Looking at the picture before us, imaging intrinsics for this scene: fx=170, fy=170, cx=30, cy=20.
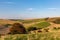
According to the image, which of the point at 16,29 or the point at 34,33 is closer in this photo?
the point at 34,33

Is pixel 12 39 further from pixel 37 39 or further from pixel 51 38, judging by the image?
pixel 51 38

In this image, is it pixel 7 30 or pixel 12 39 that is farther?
pixel 7 30

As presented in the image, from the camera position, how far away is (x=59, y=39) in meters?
8.76

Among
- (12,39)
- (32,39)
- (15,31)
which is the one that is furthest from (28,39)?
(15,31)

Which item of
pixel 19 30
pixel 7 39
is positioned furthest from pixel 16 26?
pixel 7 39

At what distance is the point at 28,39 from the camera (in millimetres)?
8383

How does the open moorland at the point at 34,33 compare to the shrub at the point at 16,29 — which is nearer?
the open moorland at the point at 34,33

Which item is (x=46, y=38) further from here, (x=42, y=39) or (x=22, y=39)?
(x=22, y=39)

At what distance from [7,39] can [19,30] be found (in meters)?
5.18

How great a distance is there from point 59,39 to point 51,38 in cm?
41

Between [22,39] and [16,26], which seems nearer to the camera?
[22,39]

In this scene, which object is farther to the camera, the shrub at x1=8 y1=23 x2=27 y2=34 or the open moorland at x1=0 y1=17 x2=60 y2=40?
the shrub at x1=8 y1=23 x2=27 y2=34

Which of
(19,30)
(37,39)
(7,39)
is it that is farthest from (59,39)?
(19,30)

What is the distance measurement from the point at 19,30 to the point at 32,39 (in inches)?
221
